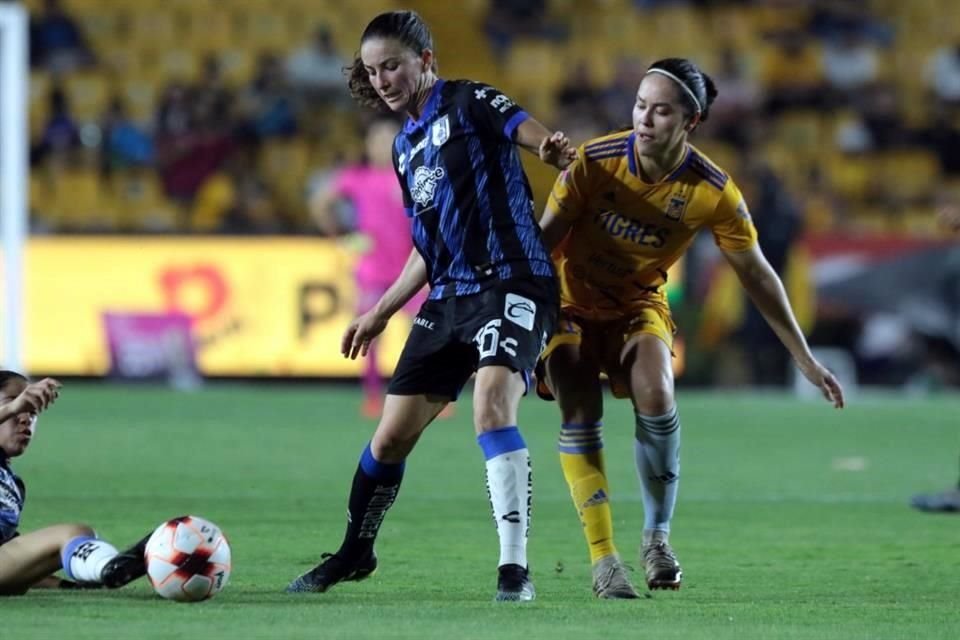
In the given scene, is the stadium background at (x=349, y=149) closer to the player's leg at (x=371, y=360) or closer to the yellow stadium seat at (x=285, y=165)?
the yellow stadium seat at (x=285, y=165)

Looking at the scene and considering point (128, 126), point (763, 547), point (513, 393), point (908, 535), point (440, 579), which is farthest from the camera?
point (128, 126)

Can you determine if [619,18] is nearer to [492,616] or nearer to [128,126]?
[128,126]

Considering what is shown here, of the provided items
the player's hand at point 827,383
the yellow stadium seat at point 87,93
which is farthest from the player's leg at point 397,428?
the yellow stadium seat at point 87,93

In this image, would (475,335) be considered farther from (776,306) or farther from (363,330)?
(776,306)

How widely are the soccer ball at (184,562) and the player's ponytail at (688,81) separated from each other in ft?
6.68

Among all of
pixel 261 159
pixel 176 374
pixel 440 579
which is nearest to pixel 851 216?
pixel 261 159

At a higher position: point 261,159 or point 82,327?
point 261,159

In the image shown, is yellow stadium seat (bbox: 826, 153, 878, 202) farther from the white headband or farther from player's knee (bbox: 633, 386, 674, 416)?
the white headband

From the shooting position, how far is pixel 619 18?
2319 cm

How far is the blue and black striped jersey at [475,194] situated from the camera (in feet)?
19.4

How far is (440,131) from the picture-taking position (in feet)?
19.5

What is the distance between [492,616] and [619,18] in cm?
1844

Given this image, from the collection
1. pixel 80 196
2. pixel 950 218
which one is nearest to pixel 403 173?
pixel 950 218

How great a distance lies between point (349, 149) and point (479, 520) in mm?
12571
